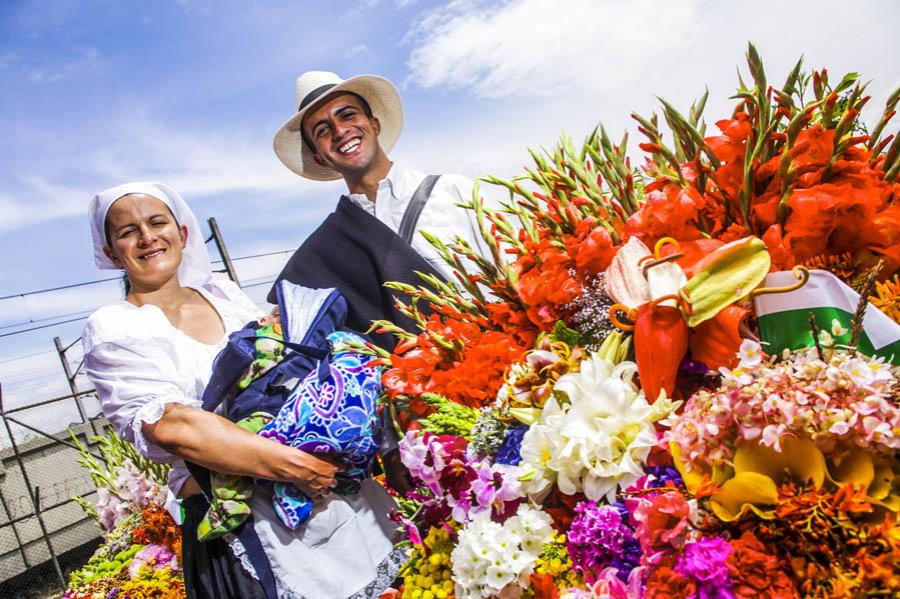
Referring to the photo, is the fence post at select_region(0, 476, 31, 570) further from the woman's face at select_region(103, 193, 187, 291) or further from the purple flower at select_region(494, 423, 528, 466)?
the purple flower at select_region(494, 423, 528, 466)

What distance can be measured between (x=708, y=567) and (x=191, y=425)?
145cm

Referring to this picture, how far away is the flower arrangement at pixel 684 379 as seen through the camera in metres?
0.62

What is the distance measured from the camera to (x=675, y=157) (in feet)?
3.06

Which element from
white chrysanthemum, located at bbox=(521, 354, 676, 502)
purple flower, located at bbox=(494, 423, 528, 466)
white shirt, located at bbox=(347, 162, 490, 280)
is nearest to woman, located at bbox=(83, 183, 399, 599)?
white shirt, located at bbox=(347, 162, 490, 280)

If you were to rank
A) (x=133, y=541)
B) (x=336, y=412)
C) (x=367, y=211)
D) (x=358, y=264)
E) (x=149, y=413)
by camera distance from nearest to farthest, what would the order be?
(x=336, y=412) < (x=149, y=413) < (x=358, y=264) < (x=367, y=211) < (x=133, y=541)

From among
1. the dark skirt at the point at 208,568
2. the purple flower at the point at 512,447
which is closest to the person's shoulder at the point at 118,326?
the dark skirt at the point at 208,568

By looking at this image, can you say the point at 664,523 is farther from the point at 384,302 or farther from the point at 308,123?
the point at 308,123

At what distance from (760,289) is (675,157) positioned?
284mm

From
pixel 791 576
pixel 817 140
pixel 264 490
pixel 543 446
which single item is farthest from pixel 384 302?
pixel 791 576

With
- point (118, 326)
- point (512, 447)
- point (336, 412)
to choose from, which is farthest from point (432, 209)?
point (512, 447)

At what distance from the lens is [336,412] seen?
61.4 inches

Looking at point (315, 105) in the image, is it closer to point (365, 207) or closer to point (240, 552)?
point (365, 207)

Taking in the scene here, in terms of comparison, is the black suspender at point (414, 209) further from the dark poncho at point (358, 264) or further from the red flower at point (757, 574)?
the red flower at point (757, 574)

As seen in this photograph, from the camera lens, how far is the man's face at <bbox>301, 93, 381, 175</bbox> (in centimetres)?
234
